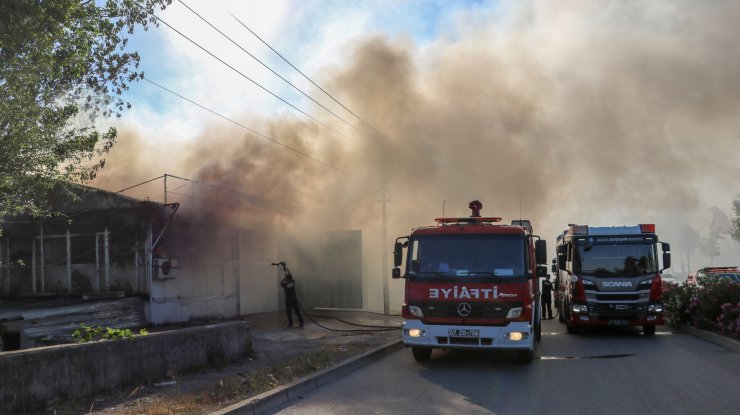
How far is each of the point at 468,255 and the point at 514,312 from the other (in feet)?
3.83

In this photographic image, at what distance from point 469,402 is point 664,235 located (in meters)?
74.3

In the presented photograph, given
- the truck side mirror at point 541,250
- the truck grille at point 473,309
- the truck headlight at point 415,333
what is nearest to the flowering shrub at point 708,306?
the truck side mirror at point 541,250

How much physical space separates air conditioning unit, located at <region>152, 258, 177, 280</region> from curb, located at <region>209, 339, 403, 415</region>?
666 centimetres

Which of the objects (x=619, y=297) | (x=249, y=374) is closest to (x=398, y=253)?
(x=249, y=374)

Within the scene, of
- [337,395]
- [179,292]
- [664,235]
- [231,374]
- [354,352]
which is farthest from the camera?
[664,235]

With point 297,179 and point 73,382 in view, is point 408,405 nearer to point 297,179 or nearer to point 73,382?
point 73,382

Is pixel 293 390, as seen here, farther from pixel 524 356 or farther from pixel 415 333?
pixel 524 356

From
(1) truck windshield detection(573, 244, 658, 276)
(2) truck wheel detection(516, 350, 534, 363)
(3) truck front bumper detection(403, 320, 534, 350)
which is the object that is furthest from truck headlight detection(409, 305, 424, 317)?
(1) truck windshield detection(573, 244, 658, 276)

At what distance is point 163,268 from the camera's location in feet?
46.9

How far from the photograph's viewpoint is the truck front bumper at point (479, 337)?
27.5 ft

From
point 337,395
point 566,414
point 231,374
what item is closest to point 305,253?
point 231,374

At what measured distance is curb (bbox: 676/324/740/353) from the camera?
33.5ft

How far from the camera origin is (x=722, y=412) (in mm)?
5730

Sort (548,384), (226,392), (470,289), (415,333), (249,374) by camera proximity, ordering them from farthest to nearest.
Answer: (415,333)
(470,289)
(249,374)
(548,384)
(226,392)
